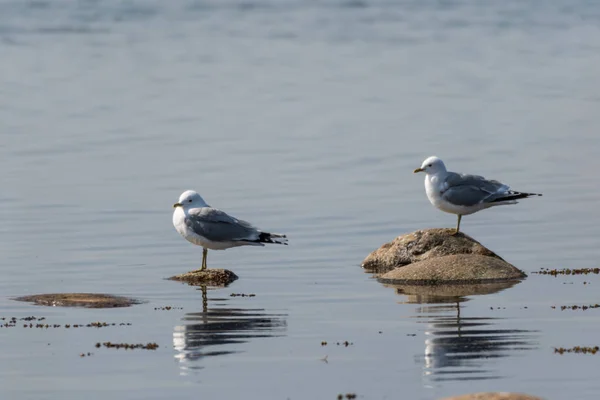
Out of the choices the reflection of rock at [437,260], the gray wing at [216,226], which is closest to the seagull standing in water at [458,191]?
the reflection of rock at [437,260]

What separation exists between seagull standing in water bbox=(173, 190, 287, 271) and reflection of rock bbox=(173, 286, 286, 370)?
2.73 m

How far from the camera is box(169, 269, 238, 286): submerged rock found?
22688mm

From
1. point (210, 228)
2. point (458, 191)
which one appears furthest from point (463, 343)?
point (458, 191)

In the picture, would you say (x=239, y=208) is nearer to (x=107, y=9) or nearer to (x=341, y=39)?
(x=341, y=39)

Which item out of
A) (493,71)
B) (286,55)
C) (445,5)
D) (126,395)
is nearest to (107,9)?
(445,5)

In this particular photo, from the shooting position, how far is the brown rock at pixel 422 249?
23.7 m

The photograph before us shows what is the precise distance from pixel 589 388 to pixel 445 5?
79623mm

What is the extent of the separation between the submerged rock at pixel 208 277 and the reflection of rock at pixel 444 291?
2558 mm

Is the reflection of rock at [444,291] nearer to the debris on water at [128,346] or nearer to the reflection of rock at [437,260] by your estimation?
the reflection of rock at [437,260]

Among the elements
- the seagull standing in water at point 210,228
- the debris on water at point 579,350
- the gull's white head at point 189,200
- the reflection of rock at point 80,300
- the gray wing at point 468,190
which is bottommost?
the debris on water at point 579,350

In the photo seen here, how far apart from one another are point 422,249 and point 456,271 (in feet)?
5.75

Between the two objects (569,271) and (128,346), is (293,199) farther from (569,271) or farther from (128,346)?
(128,346)

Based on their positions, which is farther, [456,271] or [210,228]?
[210,228]

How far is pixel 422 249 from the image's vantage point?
2389cm
